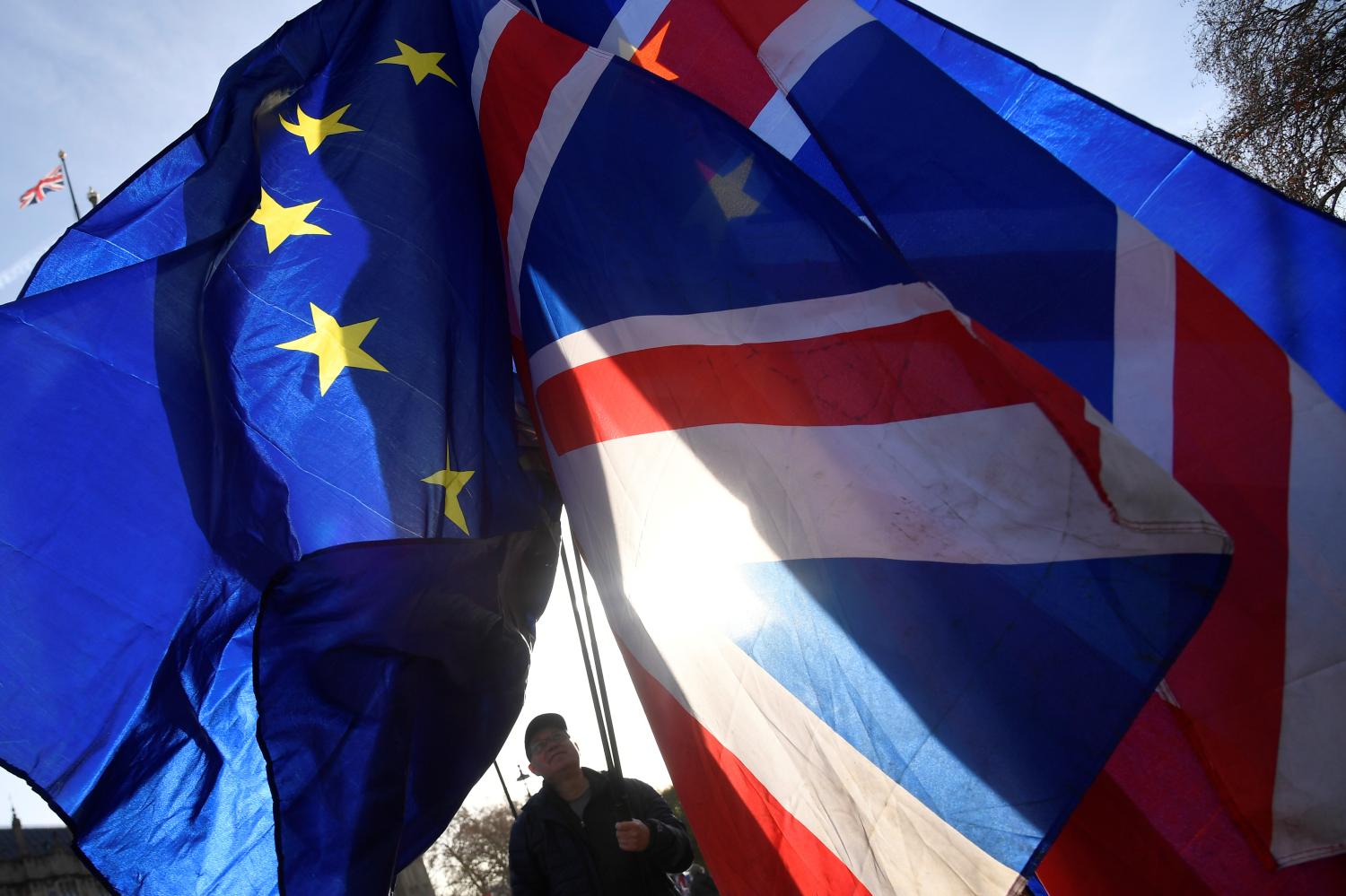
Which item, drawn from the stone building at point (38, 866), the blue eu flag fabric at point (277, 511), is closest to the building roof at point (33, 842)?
the stone building at point (38, 866)

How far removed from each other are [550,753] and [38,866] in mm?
43915

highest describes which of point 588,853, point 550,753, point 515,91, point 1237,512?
point 515,91

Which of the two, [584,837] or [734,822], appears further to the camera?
[584,837]

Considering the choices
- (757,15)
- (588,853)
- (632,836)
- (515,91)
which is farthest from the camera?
(515,91)

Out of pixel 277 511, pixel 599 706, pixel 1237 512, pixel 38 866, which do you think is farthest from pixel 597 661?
pixel 38 866

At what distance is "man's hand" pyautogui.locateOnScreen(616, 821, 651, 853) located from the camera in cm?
285

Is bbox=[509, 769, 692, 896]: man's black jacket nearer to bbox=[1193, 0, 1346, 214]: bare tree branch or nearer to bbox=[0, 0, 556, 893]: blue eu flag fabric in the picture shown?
bbox=[0, 0, 556, 893]: blue eu flag fabric

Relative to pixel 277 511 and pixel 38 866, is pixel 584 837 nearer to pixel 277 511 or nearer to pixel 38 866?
pixel 277 511

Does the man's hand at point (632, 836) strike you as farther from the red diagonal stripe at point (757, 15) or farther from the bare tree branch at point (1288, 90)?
the bare tree branch at point (1288, 90)

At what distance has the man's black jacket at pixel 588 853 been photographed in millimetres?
2945

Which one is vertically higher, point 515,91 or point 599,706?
point 515,91

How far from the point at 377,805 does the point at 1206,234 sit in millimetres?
2714

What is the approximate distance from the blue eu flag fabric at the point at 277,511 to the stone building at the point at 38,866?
41064 mm

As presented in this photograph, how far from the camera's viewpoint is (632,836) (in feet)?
9.36
